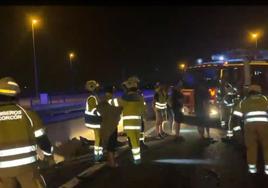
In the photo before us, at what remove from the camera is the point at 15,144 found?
5.93 meters

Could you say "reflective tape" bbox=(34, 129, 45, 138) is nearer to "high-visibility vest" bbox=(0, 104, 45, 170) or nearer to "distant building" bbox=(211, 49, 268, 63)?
"high-visibility vest" bbox=(0, 104, 45, 170)

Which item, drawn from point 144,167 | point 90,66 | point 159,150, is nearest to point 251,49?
point 159,150

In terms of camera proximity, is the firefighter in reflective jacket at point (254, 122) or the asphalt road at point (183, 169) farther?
the firefighter in reflective jacket at point (254, 122)

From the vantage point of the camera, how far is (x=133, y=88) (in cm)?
1124

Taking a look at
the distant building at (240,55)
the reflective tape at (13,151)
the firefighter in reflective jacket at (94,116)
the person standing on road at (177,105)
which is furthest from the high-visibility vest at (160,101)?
the reflective tape at (13,151)

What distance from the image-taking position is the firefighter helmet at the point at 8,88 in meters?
5.98

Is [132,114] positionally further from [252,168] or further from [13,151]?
[13,151]

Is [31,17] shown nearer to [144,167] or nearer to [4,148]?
[144,167]

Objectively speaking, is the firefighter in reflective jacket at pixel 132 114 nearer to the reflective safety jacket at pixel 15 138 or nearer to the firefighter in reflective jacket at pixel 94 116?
the firefighter in reflective jacket at pixel 94 116

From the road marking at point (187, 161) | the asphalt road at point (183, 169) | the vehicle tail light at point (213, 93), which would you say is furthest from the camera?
the vehicle tail light at point (213, 93)

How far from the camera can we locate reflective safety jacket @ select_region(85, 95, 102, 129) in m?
11.5

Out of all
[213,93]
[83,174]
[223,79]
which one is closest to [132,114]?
[83,174]

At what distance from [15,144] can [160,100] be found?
1151 centimetres

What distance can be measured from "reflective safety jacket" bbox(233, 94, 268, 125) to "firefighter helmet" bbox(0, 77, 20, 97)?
17.1 ft
